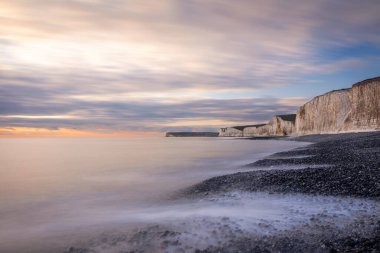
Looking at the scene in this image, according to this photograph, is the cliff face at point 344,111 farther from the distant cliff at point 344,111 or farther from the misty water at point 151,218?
the misty water at point 151,218

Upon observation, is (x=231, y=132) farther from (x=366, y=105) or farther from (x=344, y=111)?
(x=366, y=105)

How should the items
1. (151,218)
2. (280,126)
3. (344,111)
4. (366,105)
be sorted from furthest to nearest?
(280,126) < (344,111) < (366,105) < (151,218)

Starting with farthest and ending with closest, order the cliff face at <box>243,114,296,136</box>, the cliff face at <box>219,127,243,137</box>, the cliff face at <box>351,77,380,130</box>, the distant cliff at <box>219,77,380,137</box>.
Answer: the cliff face at <box>219,127,243,137</box> → the cliff face at <box>243,114,296,136</box> → the distant cliff at <box>219,77,380,137</box> → the cliff face at <box>351,77,380,130</box>

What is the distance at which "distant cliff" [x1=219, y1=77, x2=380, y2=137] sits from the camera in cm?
4734

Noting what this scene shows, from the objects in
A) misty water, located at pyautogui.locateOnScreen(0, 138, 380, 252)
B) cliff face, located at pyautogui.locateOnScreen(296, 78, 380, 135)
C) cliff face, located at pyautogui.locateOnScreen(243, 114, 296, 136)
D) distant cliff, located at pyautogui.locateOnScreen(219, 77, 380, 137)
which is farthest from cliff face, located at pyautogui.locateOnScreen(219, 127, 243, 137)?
misty water, located at pyautogui.locateOnScreen(0, 138, 380, 252)

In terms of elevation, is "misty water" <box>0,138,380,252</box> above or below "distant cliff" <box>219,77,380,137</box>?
below

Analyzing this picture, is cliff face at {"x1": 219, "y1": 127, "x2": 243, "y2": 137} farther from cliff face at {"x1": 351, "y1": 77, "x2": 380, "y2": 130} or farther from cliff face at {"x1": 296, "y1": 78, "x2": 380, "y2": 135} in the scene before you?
cliff face at {"x1": 351, "y1": 77, "x2": 380, "y2": 130}

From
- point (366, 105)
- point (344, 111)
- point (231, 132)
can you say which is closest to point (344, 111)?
point (344, 111)

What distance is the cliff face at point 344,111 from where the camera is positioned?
4738cm

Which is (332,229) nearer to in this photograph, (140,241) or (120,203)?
(140,241)

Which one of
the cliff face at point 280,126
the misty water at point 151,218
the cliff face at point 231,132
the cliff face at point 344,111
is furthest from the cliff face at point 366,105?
the cliff face at point 231,132

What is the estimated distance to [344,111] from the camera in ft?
190

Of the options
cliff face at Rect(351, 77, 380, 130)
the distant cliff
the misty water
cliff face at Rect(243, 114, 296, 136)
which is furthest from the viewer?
cliff face at Rect(243, 114, 296, 136)

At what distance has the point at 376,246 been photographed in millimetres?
4496
